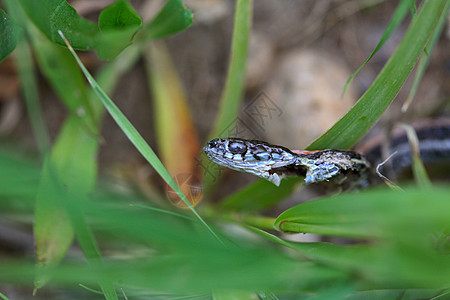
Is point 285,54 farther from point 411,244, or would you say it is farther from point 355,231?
point 411,244

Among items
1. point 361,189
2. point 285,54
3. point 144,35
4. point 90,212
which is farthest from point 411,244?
point 285,54

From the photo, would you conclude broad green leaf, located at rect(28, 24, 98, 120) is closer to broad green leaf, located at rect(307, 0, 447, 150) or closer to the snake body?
the snake body

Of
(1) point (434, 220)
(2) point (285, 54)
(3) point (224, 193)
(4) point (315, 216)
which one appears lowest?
(3) point (224, 193)

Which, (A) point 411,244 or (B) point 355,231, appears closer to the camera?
(A) point 411,244

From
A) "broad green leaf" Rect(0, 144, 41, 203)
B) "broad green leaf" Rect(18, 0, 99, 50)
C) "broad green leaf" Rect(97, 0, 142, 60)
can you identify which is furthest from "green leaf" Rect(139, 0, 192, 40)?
"broad green leaf" Rect(0, 144, 41, 203)

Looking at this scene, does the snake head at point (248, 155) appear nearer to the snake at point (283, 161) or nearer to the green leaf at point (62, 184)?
the snake at point (283, 161)
